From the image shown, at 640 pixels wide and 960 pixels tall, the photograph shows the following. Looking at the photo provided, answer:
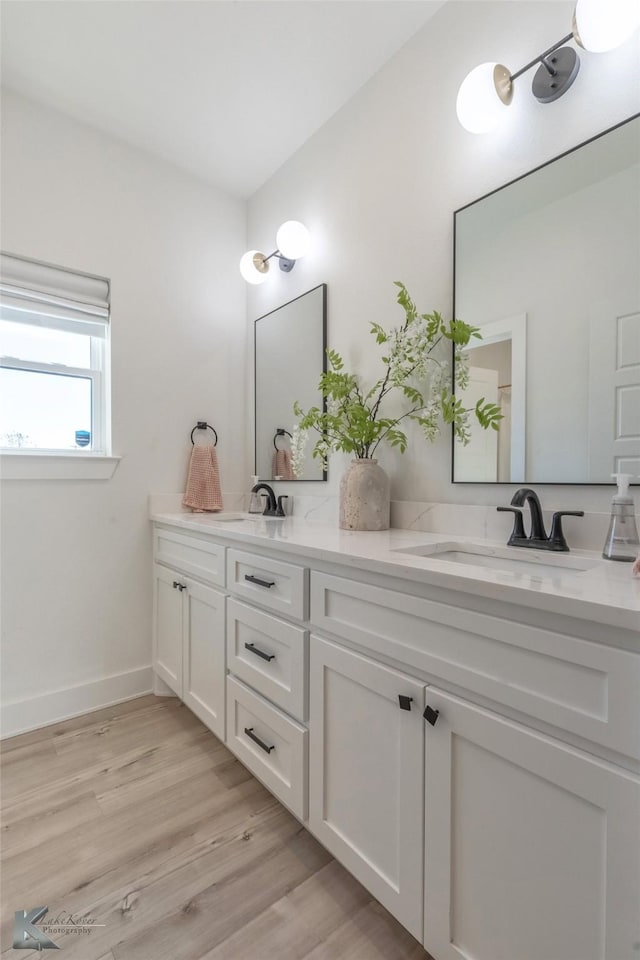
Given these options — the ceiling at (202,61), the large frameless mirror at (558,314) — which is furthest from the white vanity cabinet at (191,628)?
the ceiling at (202,61)

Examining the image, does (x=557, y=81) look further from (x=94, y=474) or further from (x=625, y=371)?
(x=94, y=474)

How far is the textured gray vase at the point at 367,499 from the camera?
60.1 inches

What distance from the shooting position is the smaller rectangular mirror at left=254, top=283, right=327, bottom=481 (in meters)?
2.00

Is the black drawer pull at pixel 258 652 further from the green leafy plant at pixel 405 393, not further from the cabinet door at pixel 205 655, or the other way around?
the green leafy plant at pixel 405 393

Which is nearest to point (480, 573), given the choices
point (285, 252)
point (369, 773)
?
point (369, 773)

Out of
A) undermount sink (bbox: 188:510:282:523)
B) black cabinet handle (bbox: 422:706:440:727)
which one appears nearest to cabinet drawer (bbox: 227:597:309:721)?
black cabinet handle (bbox: 422:706:440:727)

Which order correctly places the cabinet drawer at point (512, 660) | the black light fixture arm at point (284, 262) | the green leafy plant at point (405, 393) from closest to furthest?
1. the cabinet drawer at point (512, 660)
2. the green leafy plant at point (405, 393)
3. the black light fixture arm at point (284, 262)

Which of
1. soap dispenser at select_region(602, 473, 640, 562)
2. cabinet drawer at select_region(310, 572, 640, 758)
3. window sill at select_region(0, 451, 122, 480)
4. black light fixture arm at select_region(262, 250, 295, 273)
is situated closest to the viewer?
cabinet drawer at select_region(310, 572, 640, 758)

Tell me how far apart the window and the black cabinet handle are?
1.82m

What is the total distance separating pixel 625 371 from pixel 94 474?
78.3 inches

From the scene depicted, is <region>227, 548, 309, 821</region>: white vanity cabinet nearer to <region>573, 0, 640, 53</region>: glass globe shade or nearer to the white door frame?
the white door frame

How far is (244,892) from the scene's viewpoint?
112 cm

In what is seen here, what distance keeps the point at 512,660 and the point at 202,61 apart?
7.33 ft

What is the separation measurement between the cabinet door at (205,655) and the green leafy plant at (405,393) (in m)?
0.71
